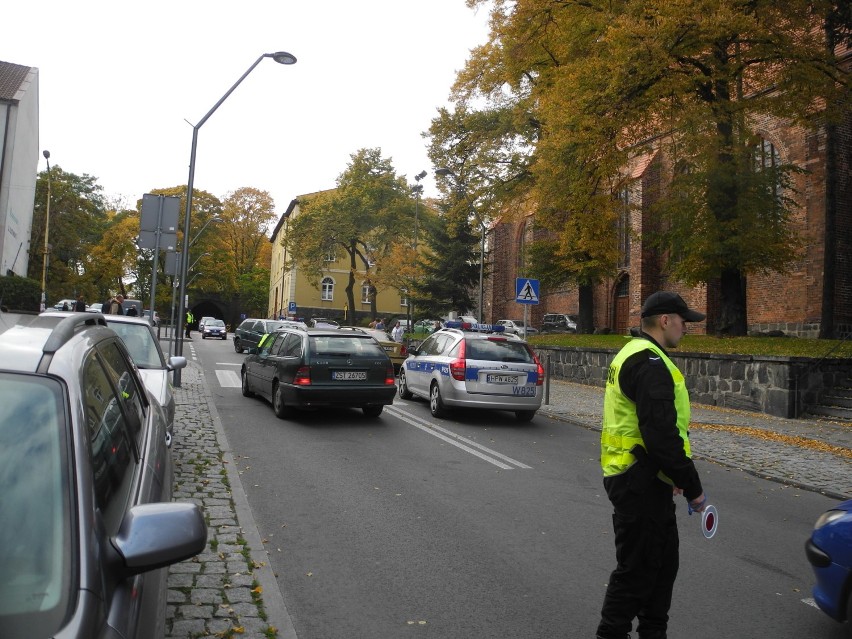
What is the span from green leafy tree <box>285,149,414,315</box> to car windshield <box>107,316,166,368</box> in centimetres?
4273

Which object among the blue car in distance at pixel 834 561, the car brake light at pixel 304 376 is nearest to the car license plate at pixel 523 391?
the car brake light at pixel 304 376

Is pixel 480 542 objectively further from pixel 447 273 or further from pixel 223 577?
pixel 447 273

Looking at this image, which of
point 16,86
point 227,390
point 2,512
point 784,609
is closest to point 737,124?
point 227,390

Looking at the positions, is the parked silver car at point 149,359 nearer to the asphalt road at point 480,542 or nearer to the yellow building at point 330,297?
the asphalt road at point 480,542

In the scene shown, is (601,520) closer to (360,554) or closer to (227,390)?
(360,554)

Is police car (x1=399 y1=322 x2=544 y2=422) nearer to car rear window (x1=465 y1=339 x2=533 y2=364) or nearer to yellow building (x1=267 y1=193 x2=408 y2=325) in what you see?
car rear window (x1=465 y1=339 x2=533 y2=364)

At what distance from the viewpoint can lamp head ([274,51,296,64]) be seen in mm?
16016

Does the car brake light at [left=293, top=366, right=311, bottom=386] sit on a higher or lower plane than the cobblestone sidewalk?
higher

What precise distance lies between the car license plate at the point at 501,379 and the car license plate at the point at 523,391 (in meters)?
0.13

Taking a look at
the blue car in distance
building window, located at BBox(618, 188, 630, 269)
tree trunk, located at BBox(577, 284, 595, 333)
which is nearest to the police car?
the blue car in distance

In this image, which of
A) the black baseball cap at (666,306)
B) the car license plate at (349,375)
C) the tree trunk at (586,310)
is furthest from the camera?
the tree trunk at (586,310)

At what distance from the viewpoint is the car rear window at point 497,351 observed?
40.3 ft

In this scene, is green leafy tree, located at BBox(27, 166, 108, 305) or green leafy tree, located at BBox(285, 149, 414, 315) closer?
green leafy tree, located at BBox(27, 166, 108, 305)

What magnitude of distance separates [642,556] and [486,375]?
8.84 metres
